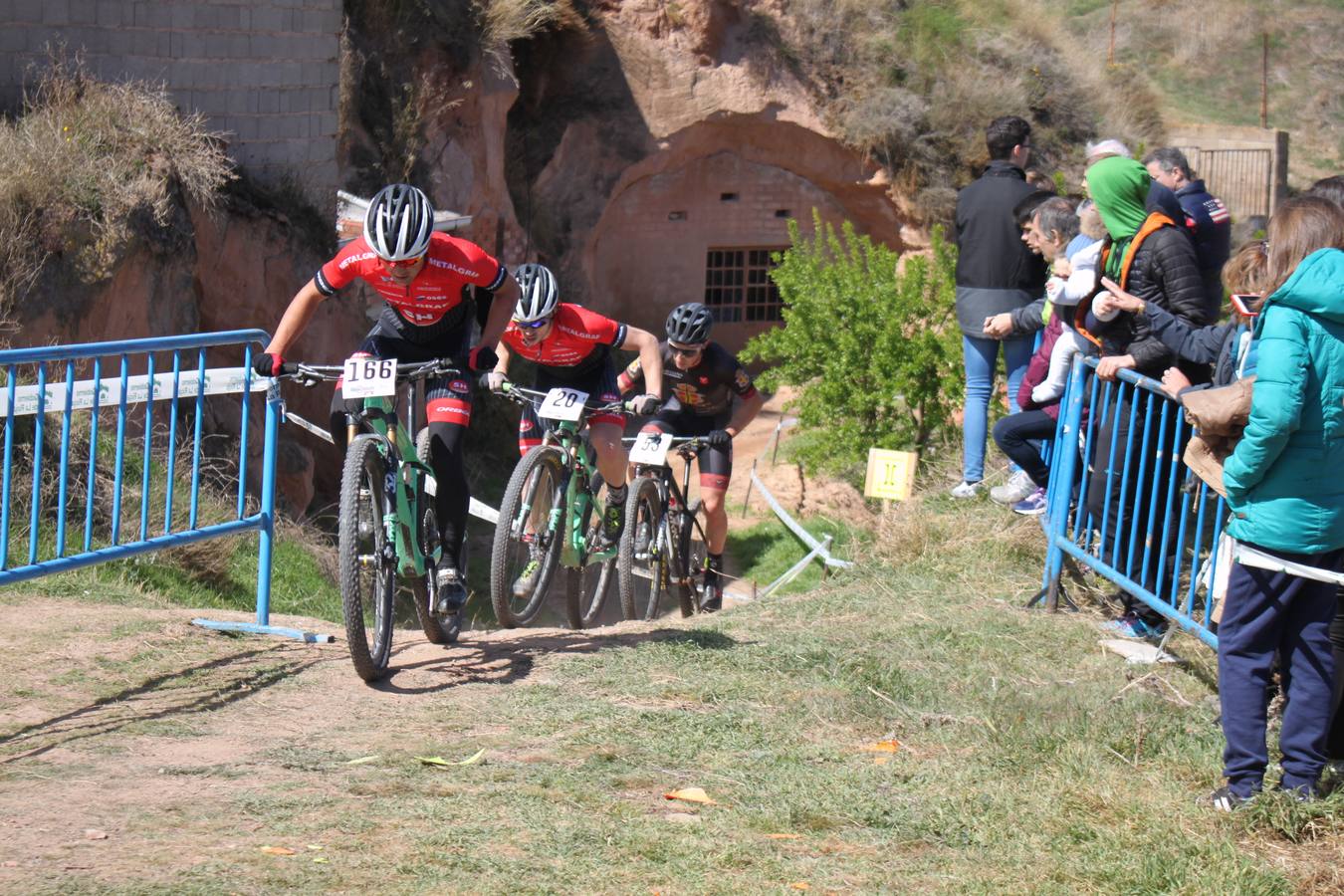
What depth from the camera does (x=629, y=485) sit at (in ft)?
28.5

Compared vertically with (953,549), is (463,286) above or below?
above

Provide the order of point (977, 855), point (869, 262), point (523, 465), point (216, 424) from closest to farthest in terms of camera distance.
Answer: point (977, 855)
point (523, 465)
point (216, 424)
point (869, 262)

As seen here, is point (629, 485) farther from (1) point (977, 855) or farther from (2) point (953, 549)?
(1) point (977, 855)

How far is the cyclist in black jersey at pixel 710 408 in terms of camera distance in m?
9.52

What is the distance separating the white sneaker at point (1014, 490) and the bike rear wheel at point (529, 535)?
9.46 feet

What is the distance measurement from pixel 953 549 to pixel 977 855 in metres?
4.62

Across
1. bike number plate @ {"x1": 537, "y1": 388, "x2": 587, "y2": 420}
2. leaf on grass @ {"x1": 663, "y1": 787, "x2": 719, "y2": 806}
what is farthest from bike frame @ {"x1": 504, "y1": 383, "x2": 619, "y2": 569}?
leaf on grass @ {"x1": 663, "y1": 787, "x2": 719, "y2": 806}

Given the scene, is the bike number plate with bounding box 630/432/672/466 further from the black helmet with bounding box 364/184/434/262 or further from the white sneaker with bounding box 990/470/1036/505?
the black helmet with bounding box 364/184/434/262

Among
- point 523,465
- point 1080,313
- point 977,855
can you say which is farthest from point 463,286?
point 977,855

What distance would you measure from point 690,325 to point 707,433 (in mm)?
1004

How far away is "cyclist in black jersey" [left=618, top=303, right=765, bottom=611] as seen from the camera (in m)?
9.52

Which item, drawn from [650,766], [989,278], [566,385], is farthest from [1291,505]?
[989,278]

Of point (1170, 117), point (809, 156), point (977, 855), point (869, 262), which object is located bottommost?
point (977, 855)

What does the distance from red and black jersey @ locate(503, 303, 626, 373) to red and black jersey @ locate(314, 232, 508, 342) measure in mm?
1401
